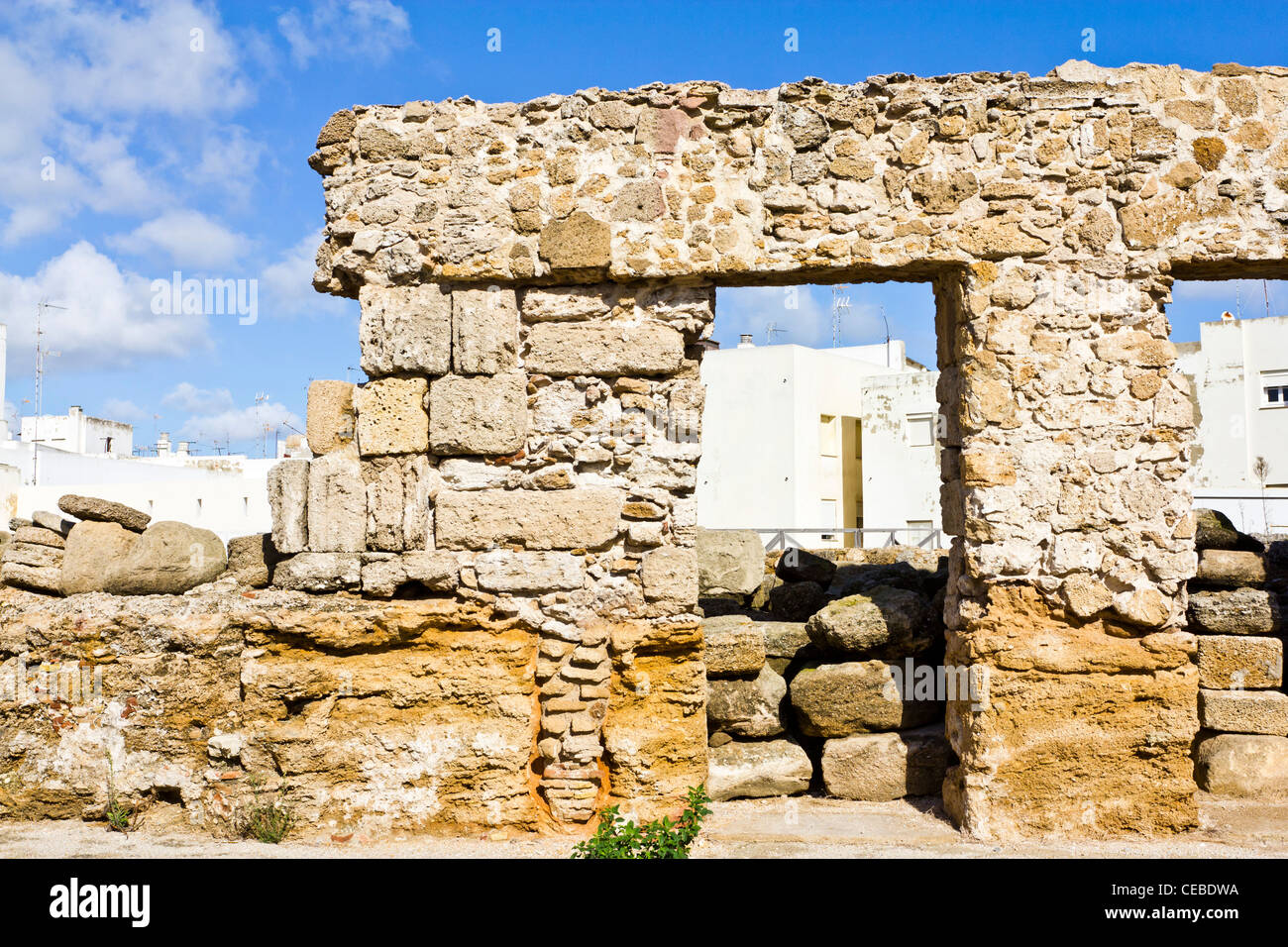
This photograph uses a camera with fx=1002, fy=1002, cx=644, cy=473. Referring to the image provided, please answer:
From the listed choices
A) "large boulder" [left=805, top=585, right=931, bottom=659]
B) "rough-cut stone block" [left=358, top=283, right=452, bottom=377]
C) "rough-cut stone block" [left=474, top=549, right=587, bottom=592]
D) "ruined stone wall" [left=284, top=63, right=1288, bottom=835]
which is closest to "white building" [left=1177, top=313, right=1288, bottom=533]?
"large boulder" [left=805, top=585, right=931, bottom=659]

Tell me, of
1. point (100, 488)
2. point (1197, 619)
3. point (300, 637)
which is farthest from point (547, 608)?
point (100, 488)

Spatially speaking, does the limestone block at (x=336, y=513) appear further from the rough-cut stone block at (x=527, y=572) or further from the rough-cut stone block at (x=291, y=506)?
the rough-cut stone block at (x=527, y=572)

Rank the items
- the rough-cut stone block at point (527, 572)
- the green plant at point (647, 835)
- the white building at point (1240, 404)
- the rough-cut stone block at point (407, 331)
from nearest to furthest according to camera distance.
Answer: the green plant at point (647, 835) < the rough-cut stone block at point (527, 572) < the rough-cut stone block at point (407, 331) < the white building at point (1240, 404)

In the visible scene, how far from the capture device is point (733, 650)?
233 inches

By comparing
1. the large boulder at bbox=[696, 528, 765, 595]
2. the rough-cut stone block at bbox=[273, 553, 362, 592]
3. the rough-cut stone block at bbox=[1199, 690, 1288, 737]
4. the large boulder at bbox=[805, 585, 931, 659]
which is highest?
the rough-cut stone block at bbox=[273, 553, 362, 592]

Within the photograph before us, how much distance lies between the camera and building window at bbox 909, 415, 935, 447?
969 inches

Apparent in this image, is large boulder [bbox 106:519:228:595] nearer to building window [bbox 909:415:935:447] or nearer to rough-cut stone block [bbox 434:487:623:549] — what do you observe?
rough-cut stone block [bbox 434:487:623:549]

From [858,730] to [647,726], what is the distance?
1.39 meters

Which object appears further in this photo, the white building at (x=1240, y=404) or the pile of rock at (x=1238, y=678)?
the white building at (x=1240, y=404)

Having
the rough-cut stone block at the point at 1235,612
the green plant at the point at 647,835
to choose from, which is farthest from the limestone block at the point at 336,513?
the rough-cut stone block at the point at 1235,612

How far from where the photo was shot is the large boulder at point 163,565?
5312 mm

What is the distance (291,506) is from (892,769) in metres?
3.51

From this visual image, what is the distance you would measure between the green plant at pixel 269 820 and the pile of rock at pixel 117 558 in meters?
1.12

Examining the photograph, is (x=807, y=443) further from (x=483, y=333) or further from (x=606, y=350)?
(x=483, y=333)
